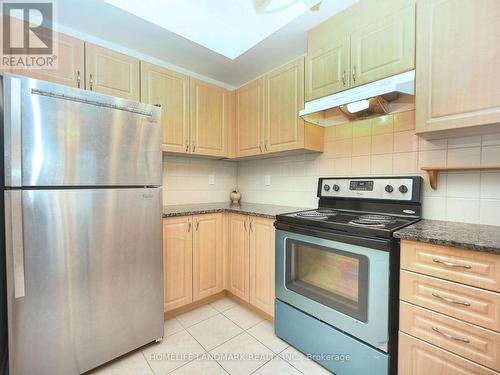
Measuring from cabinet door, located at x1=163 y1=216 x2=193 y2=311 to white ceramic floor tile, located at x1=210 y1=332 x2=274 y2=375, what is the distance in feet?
1.79

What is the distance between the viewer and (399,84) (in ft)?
4.10

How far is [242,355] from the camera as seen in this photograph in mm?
1574

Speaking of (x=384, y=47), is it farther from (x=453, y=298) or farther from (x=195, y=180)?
(x=195, y=180)

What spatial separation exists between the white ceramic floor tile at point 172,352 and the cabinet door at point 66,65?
1889mm

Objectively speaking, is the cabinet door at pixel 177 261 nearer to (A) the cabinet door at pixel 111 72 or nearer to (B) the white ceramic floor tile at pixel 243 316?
(B) the white ceramic floor tile at pixel 243 316

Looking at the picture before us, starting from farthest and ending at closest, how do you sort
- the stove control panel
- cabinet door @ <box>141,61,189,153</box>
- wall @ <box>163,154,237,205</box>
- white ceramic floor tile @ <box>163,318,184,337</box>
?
wall @ <box>163,154,237,205</box> < cabinet door @ <box>141,61,189,153</box> < white ceramic floor tile @ <box>163,318,184,337</box> < the stove control panel

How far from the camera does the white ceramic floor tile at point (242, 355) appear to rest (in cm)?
147

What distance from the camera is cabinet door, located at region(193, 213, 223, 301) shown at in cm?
208

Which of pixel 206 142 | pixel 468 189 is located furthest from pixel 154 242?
pixel 468 189

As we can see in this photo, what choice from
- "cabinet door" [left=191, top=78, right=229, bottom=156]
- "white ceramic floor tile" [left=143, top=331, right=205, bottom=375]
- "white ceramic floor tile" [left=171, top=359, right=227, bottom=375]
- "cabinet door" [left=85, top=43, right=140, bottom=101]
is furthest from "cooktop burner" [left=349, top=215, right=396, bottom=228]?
"cabinet door" [left=85, top=43, right=140, bottom=101]

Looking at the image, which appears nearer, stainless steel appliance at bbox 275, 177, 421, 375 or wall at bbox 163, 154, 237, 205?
stainless steel appliance at bbox 275, 177, 421, 375

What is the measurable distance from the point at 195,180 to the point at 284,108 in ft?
3.97

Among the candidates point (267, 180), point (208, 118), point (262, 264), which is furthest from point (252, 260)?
point (208, 118)

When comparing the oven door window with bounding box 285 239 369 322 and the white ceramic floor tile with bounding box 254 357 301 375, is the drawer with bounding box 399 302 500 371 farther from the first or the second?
the white ceramic floor tile with bounding box 254 357 301 375
